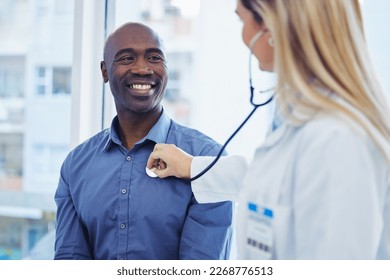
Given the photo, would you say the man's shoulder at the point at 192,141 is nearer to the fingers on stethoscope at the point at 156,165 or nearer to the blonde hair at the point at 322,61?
the fingers on stethoscope at the point at 156,165

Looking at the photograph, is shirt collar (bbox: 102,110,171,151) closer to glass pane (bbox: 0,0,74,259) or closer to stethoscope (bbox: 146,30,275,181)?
stethoscope (bbox: 146,30,275,181)

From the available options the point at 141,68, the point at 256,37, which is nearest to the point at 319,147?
the point at 256,37

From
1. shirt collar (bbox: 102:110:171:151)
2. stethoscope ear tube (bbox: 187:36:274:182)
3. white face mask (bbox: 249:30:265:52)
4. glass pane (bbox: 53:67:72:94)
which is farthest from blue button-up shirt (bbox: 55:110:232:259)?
glass pane (bbox: 53:67:72:94)

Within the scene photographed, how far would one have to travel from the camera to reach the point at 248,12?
2.72 ft

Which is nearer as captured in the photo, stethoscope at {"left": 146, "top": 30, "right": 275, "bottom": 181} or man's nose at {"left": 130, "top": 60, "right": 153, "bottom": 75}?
stethoscope at {"left": 146, "top": 30, "right": 275, "bottom": 181}

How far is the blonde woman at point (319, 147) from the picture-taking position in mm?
667

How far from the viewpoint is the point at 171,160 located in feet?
3.66

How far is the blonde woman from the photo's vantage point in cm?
67

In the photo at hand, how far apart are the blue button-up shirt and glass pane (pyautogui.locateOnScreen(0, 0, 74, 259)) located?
0.50 metres

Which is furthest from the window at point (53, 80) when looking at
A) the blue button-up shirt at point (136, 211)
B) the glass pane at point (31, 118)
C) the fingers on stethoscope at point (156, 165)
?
the fingers on stethoscope at point (156, 165)

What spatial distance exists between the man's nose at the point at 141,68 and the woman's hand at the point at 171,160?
8.1 inches

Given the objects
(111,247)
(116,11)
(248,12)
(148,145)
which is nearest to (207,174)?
(148,145)
